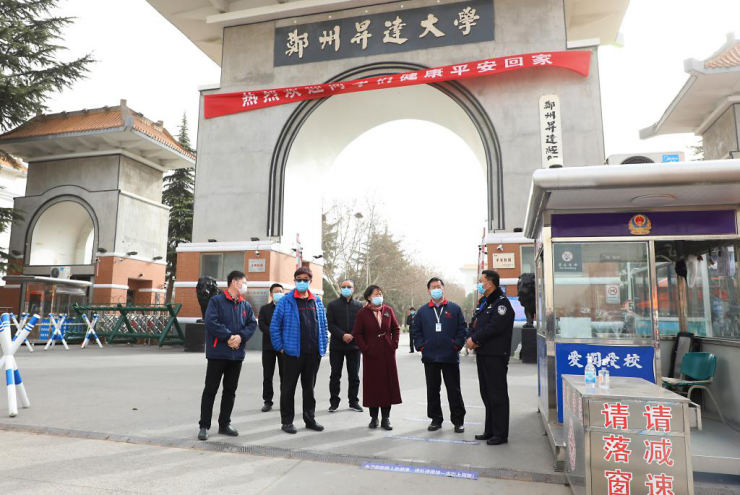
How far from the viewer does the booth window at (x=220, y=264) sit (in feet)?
56.5

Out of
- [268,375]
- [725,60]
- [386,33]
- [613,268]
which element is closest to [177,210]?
[386,33]

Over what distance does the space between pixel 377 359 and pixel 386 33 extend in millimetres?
14059

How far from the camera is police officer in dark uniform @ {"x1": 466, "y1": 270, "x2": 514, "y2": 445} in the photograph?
5.08 meters

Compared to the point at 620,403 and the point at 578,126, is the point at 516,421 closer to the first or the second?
the point at 620,403

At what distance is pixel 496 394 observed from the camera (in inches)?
200

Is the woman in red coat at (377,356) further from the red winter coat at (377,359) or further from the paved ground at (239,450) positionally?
the paved ground at (239,450)

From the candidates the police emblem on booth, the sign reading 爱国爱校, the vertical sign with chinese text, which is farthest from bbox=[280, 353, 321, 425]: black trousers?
the sign reading 爱国爱校

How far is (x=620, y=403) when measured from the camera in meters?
3.20

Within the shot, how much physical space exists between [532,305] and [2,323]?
30.1ft

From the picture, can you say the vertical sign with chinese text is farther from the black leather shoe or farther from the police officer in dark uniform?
the black leather shoe

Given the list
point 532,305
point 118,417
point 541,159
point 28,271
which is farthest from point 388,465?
point 28,271

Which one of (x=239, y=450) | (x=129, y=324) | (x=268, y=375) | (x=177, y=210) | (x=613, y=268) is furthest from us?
(x=177, y=210)

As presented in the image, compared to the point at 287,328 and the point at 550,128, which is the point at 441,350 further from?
the point at 550,128

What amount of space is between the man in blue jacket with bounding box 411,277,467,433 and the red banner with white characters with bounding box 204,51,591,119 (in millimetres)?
11664
